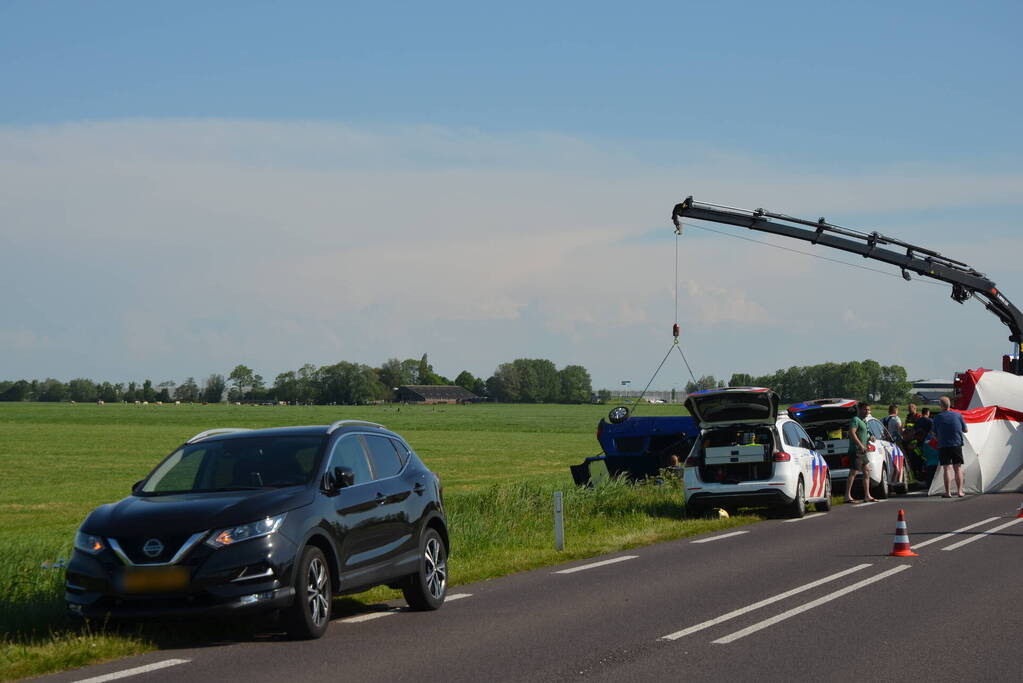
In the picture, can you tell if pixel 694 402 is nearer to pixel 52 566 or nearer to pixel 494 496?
pixel 494 496

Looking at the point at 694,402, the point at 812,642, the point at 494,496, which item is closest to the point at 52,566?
the point at 812,642

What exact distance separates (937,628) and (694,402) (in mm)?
10722

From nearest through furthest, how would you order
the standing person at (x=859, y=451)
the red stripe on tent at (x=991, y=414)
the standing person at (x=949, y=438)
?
the standing person at (x=859, y=451)
the standing person at (x=949, y=438)
the red stripe on tent at (x=991, y=414)

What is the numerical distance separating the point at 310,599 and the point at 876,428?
18.8m

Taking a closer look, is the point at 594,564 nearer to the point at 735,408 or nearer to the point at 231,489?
the point at 231,489

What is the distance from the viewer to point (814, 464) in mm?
21031

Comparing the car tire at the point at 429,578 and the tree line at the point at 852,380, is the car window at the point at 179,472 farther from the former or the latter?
the tree line at the point at 852,380

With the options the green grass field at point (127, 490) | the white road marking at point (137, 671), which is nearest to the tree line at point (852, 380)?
the green grass field at point (127, 490)

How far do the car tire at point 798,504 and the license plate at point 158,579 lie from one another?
13.2 m

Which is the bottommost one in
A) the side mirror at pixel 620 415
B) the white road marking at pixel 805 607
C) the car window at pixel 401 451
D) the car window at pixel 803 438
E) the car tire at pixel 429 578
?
the white road marking at pixel 805 607

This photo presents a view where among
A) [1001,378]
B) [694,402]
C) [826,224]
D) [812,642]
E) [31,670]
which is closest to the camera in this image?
[31,670]

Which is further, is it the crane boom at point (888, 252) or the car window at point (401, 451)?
the crane boom at point (888, 252)

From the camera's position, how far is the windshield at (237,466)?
983 cm

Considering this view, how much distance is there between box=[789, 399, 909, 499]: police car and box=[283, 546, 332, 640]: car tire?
16570 mm
